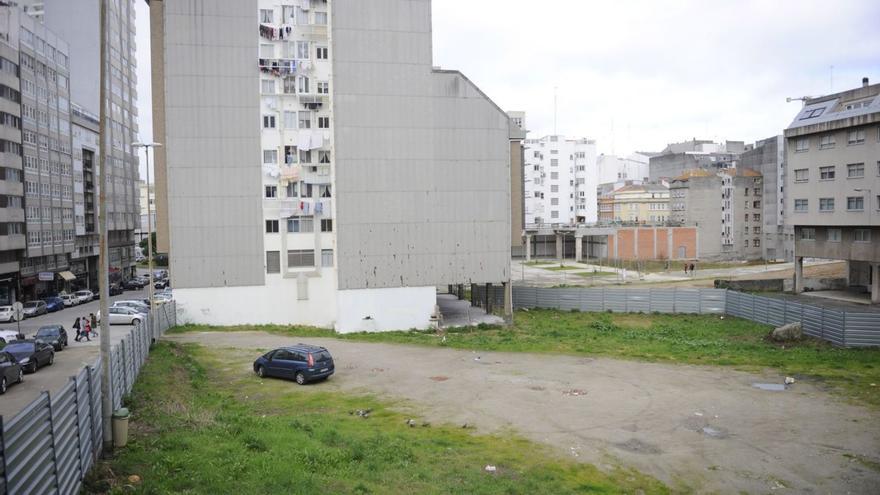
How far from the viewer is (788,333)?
34.7 meters

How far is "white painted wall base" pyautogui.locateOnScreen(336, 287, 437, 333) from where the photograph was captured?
41656mm

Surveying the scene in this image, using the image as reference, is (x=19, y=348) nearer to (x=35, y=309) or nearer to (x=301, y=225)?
(x=301, y=225)

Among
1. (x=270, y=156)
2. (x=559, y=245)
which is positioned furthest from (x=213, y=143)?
(x=559, y=245)

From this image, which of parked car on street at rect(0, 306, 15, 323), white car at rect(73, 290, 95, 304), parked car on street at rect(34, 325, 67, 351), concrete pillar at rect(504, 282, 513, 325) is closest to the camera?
parked car on street at rect(34, 325, 67, 351)

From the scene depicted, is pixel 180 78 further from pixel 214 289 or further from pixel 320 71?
pixel 214 289

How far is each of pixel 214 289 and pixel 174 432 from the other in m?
29.2

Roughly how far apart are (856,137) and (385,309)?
37387mm

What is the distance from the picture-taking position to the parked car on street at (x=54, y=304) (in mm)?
54713

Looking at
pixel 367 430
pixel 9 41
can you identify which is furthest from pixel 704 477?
pixel 9 41

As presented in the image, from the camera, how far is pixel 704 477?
15266 millimetres

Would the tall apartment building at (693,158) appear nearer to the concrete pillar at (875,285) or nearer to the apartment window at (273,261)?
the concrete pillar at (875,285)

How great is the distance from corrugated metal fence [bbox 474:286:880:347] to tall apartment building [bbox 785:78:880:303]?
11.0m

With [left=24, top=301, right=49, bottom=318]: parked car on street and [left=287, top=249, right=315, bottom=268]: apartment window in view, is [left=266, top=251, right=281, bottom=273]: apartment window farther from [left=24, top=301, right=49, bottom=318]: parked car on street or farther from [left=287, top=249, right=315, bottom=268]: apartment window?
[left=24, top=301, right=49, bottom=318]: parked car on street

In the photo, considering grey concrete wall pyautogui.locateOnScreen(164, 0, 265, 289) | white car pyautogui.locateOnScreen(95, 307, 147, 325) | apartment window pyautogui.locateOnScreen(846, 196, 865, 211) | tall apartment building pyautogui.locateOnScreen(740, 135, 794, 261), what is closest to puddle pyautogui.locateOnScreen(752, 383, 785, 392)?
apartment window pyautogui.locateOnScreen(846, 196, 865, 211)
